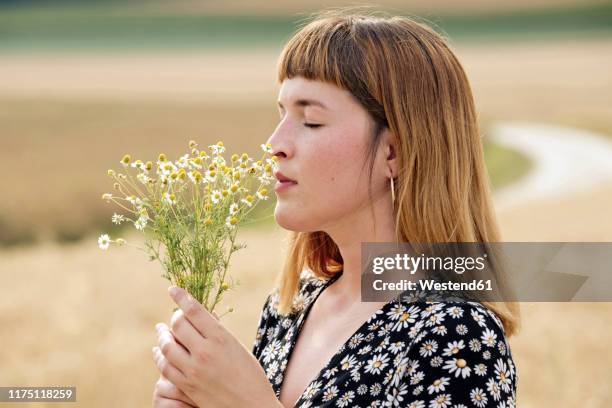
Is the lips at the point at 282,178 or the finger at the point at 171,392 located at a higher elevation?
the lips at the point at 282,178

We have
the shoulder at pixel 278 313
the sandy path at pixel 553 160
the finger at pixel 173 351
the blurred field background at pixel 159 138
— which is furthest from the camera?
the sandy path at pixel 553 160

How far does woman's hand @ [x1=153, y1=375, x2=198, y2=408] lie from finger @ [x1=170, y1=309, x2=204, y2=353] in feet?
0.48

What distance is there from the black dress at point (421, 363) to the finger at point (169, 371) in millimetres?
339

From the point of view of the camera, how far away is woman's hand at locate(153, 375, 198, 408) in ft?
7.48

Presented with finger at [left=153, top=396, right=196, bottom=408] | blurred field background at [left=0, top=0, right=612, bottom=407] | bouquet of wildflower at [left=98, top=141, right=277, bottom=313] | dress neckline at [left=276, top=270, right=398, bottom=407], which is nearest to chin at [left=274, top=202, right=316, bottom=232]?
bouquet of wildflower at [left=98, top=141, right=277, bottom=313]

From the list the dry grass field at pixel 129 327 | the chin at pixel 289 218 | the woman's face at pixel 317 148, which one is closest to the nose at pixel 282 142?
the woman's face at pixel 317 148

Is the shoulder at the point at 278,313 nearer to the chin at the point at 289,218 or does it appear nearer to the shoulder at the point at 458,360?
the chin at the point at 289,218

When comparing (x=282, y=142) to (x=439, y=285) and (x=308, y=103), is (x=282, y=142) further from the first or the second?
(x=439, y=285)

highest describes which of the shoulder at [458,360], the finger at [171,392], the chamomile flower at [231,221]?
the chamomile flower at [231,221]

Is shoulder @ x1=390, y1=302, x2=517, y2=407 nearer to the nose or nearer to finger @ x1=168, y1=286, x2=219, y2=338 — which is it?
finger @ x1=168, y1=286, x2=219, y2=338

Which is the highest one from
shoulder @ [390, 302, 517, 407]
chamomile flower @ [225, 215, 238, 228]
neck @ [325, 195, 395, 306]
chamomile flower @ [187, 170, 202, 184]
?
chamomile flower @ [187, 170, 202, 184]

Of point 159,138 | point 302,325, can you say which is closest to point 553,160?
point 159,138

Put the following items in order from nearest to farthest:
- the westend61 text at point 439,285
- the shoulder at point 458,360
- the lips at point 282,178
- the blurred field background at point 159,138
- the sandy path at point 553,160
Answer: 1. the shoulder at point 458,360
2. the westend61 text at point 439,285
3. the lips at point 282,178
4. the blurred field background at point 159,138
5. the sandy path at point 553,160

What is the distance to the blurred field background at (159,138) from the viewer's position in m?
6.50
